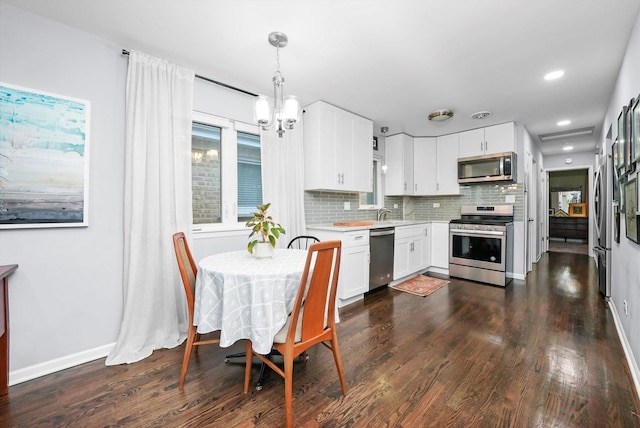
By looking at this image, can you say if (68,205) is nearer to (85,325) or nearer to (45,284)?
(45,284)

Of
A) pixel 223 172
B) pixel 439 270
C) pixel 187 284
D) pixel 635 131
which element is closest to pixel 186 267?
pixel 187 284

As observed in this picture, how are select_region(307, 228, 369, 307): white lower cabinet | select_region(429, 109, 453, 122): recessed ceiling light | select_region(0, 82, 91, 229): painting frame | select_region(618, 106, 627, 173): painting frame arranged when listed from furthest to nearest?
select_region(429, 109, 453, 122): recessed ceiling light
select_region(307, 228, 369, 307): white lower cabinet
select_region(618, 106, 627, 173): painting frame
select_region(0, 82, 91, 229): painting frame

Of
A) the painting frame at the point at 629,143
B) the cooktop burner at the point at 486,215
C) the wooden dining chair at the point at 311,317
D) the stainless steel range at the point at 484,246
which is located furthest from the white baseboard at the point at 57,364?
the cooktop burner at the point at 486,215

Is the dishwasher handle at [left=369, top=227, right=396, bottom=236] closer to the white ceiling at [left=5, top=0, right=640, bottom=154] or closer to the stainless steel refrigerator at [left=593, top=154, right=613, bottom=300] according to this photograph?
the white ceiling at [left=5, top=0, right=640, bottom=154]

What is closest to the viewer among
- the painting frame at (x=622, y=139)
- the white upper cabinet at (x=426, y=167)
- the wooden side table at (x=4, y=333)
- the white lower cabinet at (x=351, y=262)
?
the wooden side table at (x=4, y=333)

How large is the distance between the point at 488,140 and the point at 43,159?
5256mm

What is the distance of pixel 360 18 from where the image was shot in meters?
1.94

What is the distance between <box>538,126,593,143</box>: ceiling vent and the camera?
15.5 feet

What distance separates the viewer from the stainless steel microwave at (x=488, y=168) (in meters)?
4.13

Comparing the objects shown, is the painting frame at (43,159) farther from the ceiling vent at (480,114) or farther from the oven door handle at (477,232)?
the oven door handle at (477,232)

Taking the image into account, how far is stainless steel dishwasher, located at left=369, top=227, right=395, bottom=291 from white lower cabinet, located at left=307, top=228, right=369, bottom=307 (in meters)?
0.11

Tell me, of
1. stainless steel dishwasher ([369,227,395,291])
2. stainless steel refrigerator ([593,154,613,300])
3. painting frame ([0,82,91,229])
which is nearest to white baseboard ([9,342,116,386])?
painting frame ([0,82,91,229])

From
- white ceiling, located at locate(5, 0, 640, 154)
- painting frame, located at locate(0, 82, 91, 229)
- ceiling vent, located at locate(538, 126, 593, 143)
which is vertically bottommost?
painting frame, located at locate(0, 82, 91, 229)

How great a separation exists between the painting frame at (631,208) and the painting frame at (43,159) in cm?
384
